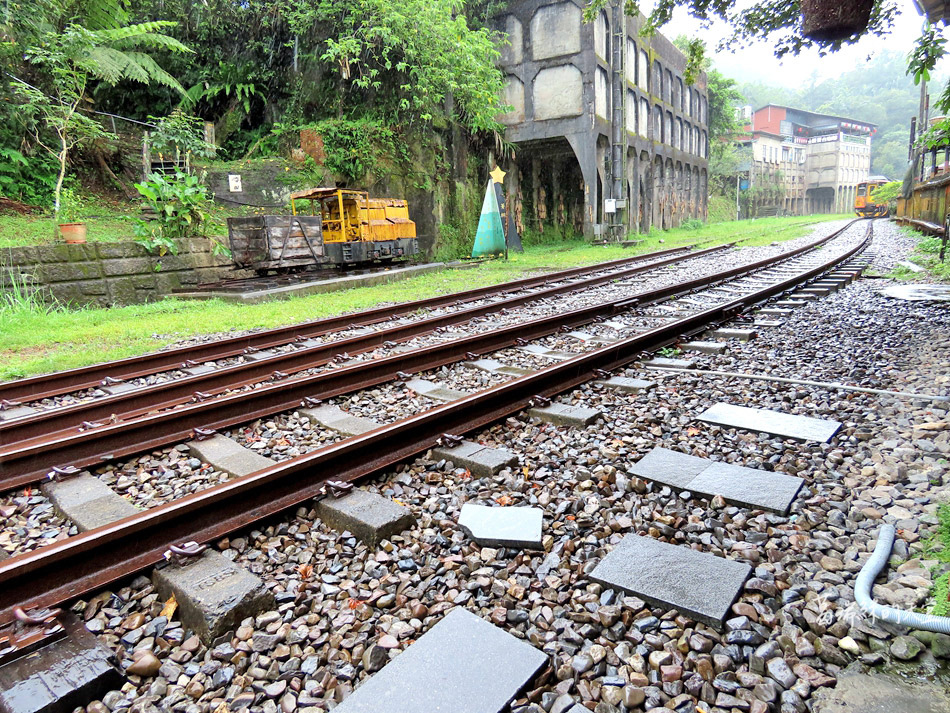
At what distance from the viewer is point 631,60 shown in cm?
2619

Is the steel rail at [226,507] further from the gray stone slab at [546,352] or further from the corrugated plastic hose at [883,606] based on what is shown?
the corrugated plastic hose at [883,606]

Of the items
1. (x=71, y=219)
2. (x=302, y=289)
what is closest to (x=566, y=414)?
(x=302, y=289)

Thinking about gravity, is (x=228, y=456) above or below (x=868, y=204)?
below

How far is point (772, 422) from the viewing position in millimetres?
3652

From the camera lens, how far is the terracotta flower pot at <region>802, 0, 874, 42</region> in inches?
126

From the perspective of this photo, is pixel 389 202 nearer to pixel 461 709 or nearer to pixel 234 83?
pixel 234 83

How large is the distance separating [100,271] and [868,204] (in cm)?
5925

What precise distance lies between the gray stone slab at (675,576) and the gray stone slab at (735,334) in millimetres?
4485

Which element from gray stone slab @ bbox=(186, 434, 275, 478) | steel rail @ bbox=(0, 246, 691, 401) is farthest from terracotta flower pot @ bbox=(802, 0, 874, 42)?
steel rail @ bbox=(0, 246, 691, 401)

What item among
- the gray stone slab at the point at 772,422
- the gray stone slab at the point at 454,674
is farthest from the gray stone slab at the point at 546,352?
the gray stone slab at the point at 454,674

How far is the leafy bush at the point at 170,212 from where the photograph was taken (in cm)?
1101

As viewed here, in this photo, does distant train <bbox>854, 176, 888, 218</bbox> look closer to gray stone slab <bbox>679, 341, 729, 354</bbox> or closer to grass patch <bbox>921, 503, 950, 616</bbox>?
gray stone slab <bbox>679, 341, 729, 354</bbox>

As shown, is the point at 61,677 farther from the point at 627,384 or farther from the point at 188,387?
Answer: the point at 627,384

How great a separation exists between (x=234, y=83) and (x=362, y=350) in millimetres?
16669
